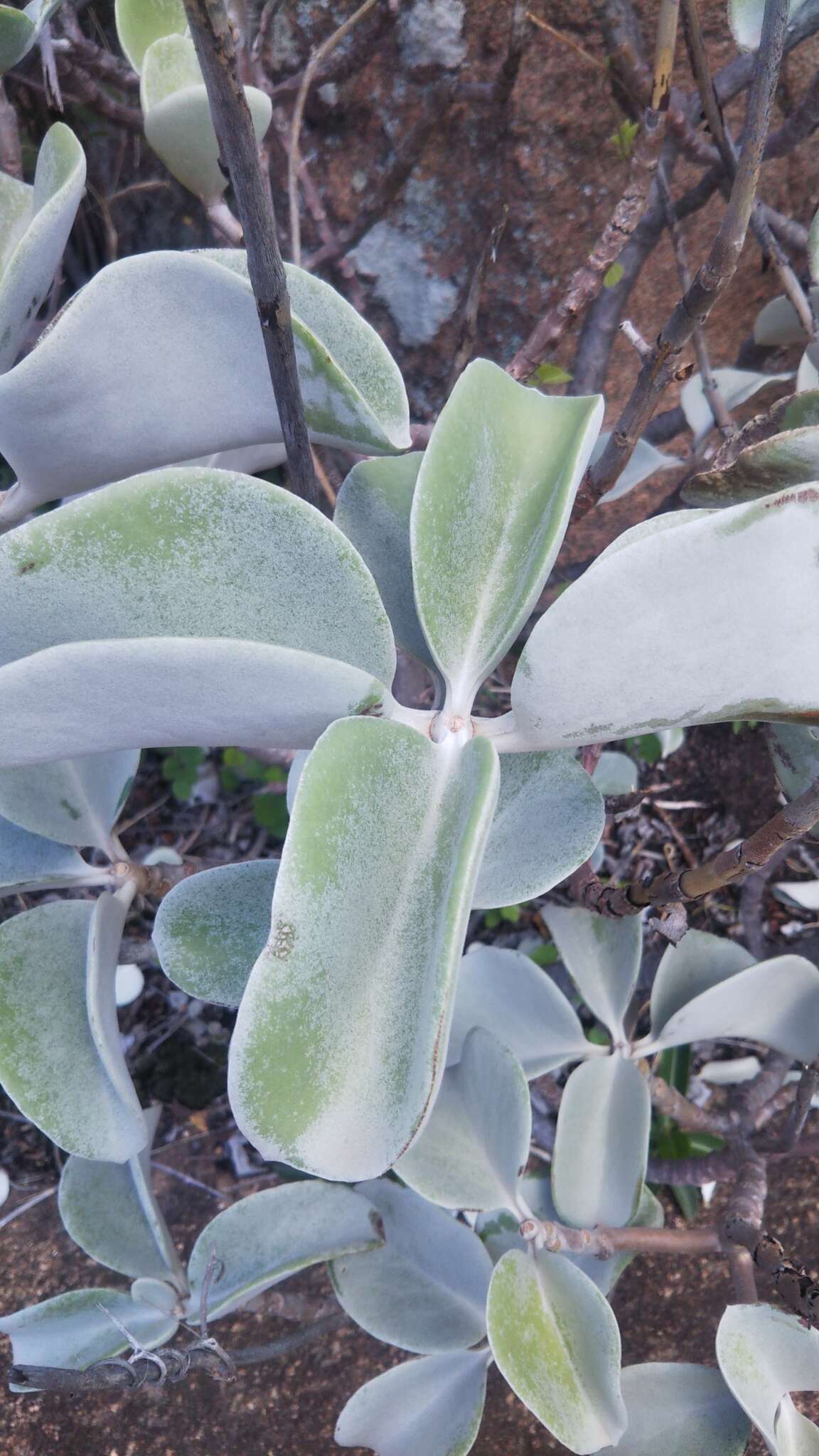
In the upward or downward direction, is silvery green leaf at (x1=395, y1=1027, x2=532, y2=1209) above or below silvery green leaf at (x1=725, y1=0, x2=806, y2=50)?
below

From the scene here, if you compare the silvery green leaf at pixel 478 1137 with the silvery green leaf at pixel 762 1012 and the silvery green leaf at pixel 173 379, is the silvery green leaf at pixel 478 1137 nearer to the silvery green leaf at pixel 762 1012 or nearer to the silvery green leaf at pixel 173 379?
the silvery green leaf at pixel 762 1012

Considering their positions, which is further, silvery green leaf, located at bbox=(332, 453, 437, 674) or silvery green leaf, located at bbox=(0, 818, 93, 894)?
silvery green leaf, located at bbox=(0, 818, 93, 894)

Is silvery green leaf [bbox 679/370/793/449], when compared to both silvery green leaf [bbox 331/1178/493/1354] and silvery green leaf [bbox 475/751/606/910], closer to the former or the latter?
silvery green leaf [bbox 475/751/606/910]

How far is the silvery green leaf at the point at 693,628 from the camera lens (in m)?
0.33

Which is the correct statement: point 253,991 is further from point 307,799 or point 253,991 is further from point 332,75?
point 332,75

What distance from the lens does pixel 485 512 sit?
0.43m

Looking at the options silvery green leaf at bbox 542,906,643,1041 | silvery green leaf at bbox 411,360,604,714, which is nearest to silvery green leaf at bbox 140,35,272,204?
silvery green leaf at bbox 411,360,604,714

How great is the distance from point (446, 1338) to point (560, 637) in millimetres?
596

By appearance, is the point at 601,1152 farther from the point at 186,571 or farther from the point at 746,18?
the point at 746,18

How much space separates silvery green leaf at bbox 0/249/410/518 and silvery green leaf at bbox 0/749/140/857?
0.21 metres

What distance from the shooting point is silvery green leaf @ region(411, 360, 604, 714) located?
0.41 meters

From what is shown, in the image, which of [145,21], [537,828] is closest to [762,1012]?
[537,828]

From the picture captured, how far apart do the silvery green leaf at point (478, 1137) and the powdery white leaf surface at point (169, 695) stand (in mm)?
354

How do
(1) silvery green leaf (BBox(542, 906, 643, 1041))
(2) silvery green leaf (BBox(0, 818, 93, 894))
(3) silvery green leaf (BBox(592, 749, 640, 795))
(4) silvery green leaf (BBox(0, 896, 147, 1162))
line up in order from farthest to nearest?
(3) silvery green leaf (BBox(592, 749, 640, 795)) → (1) silvery green leaf (BBox(542, 906, 643, 1041)) → (2) silvery green leaf (BBox(0, 818, 93, 894)) → (4) silvery green leaf (BBox(0, 896, 147, 1162))
